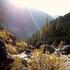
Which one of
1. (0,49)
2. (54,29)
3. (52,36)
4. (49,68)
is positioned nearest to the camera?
(0,49)

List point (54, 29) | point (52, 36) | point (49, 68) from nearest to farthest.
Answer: point (49, 68) → point (52, 36) → point (54, 29)

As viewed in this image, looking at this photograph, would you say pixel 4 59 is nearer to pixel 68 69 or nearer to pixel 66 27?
pixel 68 69

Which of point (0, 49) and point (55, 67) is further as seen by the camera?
point (55, 67)

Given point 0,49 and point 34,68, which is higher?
point 0,49

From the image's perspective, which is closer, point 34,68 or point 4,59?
point 4,59

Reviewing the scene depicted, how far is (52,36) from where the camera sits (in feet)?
487

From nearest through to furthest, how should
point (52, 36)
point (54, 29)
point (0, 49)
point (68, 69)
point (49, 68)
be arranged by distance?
1. point (0, 49)
2. point (49, 68)
3. point (68, 69)
4. point (52, 36)
5. point (54, 29)

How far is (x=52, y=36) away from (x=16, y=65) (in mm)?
122967

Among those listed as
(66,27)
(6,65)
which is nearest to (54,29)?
(66,27)

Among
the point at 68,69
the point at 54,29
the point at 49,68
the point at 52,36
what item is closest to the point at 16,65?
the point at 49,68

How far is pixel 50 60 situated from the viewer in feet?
84.8

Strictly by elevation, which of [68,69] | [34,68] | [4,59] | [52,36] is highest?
[4,59]

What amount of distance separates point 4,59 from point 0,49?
1179mm

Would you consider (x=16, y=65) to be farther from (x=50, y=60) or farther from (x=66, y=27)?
(x=66, y=27)
